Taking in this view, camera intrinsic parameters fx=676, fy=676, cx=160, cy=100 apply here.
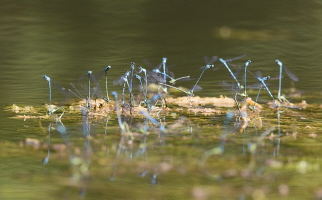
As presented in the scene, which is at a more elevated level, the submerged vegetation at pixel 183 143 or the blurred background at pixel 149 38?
the blurred background at pixel 149 38

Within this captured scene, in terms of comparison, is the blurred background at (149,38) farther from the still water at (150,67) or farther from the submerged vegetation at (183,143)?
the submerged vegetation at (183,143)

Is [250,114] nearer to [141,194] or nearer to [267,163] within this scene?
[267,163]

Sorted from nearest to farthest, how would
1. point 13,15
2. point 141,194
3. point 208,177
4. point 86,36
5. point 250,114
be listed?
point 141,194 → point 208,177 → point 250,114 → point 86,36 → point 13,15

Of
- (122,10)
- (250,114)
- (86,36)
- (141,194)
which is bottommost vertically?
(141,194)

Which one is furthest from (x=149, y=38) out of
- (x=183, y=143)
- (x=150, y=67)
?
(x=183, y=143)

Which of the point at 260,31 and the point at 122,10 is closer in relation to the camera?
the point at 260,31

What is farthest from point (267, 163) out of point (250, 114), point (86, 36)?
point (86, 36)

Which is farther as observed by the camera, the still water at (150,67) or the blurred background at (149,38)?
the blurred background at (149,38)

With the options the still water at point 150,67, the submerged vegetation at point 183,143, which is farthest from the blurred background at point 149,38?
the submerged vegetation at point 183,143

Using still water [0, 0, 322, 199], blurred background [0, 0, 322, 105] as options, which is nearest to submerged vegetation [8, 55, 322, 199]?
still water [0, 0, 322, 199]
